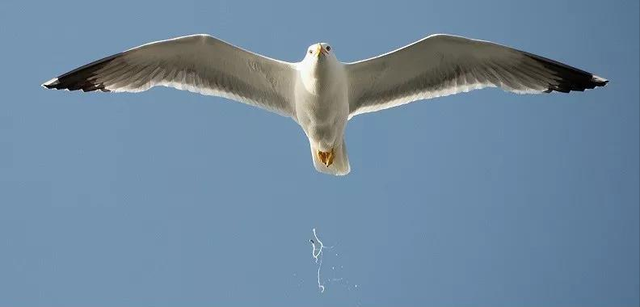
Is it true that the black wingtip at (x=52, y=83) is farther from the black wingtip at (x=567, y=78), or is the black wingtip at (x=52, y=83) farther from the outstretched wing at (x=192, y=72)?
the black wingtip at (x=567, y=78)

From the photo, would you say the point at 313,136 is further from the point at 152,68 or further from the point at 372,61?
the point at 152,68

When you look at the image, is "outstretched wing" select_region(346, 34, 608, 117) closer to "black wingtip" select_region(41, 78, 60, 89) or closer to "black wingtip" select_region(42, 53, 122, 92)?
"black wingtip" select_region(42, 53, 122, 92)

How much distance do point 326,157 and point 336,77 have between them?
0.83m

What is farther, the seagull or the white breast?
the seagull

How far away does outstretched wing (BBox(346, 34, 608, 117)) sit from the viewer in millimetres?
8188

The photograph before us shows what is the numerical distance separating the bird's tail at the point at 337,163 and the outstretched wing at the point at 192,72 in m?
0.43

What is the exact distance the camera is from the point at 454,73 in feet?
27.5

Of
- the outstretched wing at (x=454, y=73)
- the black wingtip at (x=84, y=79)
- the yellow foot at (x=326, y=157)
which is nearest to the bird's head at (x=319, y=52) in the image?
the outstretched wing at (x=454, y=73)

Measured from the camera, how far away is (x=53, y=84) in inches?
320

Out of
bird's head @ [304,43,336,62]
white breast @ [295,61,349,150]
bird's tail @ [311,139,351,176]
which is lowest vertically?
bird's tail @ [311,139,351,176]

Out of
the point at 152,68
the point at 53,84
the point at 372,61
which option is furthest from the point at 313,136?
the point at 53,84

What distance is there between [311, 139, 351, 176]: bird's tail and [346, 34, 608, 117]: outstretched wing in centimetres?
37

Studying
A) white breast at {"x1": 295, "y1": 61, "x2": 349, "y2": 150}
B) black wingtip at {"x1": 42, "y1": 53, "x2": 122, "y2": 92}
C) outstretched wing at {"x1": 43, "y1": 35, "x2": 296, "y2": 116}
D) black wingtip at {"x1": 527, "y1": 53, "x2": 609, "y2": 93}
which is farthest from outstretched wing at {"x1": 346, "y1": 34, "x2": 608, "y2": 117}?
black wingtip at {"x1": 42, "y1": 53, "x2": 122, "y2": 92}

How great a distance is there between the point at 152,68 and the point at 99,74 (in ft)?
1.36
